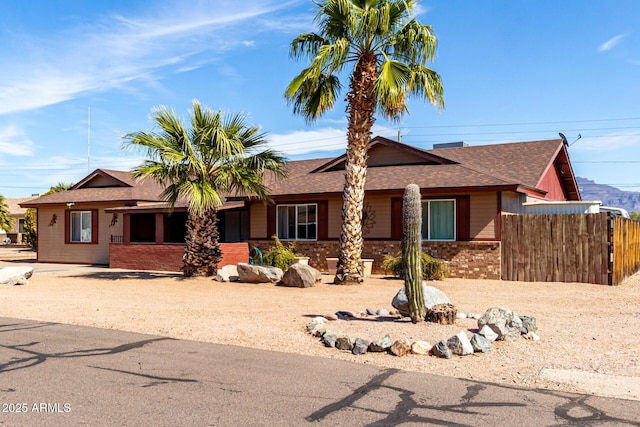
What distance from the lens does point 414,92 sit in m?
17.6

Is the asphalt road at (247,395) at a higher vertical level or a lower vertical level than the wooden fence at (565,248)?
lower

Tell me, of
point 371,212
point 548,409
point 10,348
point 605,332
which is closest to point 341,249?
point 371,212

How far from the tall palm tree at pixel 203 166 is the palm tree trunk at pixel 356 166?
3.13m

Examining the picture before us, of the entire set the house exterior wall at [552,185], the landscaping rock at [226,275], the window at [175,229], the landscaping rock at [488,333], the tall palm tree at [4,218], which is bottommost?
the landscaping rock at [488,333]

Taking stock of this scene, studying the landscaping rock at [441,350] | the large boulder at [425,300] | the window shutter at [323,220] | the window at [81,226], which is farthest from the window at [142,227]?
the landscaping rock at [441,350]

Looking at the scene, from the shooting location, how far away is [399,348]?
8.44 meters

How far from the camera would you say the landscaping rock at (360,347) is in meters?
8.59

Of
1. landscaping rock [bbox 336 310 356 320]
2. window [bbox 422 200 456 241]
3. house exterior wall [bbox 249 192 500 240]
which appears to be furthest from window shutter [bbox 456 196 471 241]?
landscaping rock [bbox 336 310 356 320]

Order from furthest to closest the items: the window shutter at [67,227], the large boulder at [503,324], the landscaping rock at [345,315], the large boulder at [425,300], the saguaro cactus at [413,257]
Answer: the window shutter at [67,227]
the landscaping rock at [345,315]
the large boulder at [425,300]
the saguaro cactus at [413,257]
the large boulder at [503,324]

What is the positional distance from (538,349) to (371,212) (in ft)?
43.1

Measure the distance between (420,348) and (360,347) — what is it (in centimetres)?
84

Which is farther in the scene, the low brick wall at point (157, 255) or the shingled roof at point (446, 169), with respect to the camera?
the low brick wall at point (157, 255)

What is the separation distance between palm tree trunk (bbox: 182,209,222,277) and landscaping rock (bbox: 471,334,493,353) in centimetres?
1220

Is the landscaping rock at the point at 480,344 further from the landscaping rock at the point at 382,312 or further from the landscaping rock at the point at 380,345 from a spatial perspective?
the landscaping rock at the point at 382,312
